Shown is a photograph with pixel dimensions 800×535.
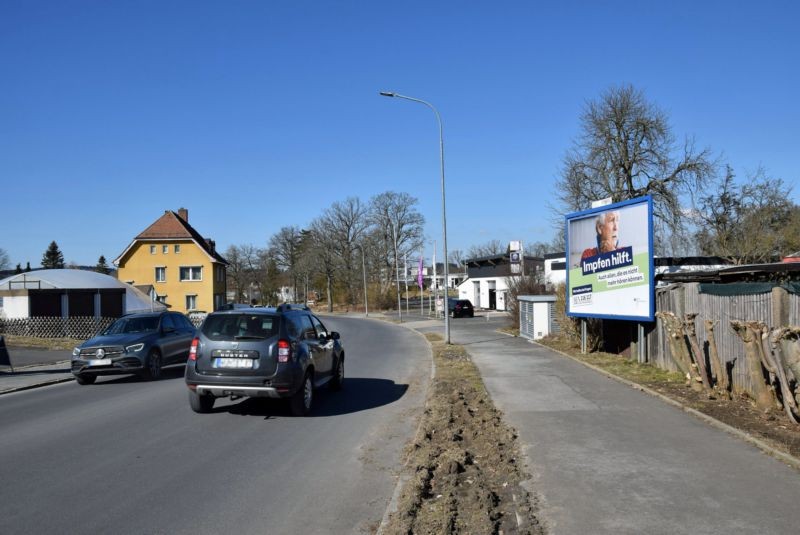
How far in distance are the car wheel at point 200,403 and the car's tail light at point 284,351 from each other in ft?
5.13

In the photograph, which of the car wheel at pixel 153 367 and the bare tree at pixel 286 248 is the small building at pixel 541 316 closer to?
the car wheel at pixel 153 367

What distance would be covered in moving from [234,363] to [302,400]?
1197 mm

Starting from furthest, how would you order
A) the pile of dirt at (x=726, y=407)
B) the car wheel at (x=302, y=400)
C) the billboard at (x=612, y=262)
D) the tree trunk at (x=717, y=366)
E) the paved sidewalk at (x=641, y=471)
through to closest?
1. the billboard at (x=612, y=262)
2. the tree trunk at (x=717, y=366)
3. the car wheel at (x=302, y=400)
4. the pile of dirt at (x=726, y=407)
5. the paved sidewalk at (x=641, y=471)

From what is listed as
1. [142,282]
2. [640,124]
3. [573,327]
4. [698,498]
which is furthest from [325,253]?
[698,498]

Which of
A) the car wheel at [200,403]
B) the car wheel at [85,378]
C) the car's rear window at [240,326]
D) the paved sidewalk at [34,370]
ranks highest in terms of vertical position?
the car's rear window at [240,326]

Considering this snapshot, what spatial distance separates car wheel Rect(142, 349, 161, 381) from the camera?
14.7m

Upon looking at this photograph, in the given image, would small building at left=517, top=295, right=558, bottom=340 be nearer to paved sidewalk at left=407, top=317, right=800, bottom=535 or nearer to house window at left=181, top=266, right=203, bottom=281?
paved sidewalk at left=407, top=317, right=800, bottom=535

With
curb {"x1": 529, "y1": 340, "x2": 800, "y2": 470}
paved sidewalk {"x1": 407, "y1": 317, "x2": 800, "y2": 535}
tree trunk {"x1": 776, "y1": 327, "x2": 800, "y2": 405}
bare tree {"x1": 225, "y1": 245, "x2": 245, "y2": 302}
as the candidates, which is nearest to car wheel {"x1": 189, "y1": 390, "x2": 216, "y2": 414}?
paved sidewalk {"x1": 407, "y1": 317, "x2": 800, "y2": 535}

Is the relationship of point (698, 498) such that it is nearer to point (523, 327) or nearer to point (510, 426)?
point (510, 426)

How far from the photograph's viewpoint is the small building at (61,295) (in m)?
31.8

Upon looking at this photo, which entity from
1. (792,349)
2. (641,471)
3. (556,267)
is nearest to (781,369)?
(792,349)

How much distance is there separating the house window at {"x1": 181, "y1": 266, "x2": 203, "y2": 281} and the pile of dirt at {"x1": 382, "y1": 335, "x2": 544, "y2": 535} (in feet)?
170

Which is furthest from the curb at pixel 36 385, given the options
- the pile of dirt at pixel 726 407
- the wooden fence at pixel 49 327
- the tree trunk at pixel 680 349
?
the tree trunk at pixel 680 349

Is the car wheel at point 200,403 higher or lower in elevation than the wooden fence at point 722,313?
lower
